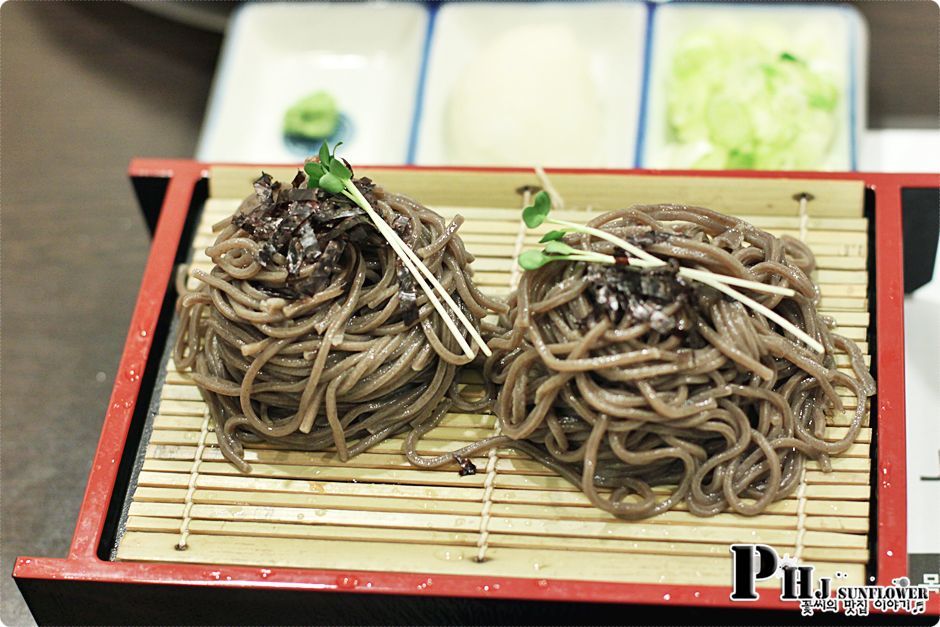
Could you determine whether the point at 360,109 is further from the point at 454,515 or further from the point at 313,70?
the point at 454,515

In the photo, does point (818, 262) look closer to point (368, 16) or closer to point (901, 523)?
point (901, 523)

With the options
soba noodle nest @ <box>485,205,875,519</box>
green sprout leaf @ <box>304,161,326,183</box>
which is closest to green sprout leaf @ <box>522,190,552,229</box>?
soba noodle nest @ <box>485,205,875,519</box>

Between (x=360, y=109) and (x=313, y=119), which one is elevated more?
(x=360, y=109)

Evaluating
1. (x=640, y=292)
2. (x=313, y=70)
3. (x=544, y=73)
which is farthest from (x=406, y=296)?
(x=313, y=70)

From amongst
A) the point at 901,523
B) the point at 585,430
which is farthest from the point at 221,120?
the point at 901,523

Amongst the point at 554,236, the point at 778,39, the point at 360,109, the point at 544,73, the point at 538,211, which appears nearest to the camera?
the point at 554,236

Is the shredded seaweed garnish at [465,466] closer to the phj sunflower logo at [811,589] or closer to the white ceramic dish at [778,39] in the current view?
the phj sunflower logo at [811,589]

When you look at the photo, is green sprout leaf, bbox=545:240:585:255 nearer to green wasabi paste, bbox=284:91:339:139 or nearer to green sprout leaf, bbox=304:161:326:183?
green sprout leaf, bbox=304:161:326:183

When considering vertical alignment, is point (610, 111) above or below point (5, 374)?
above
